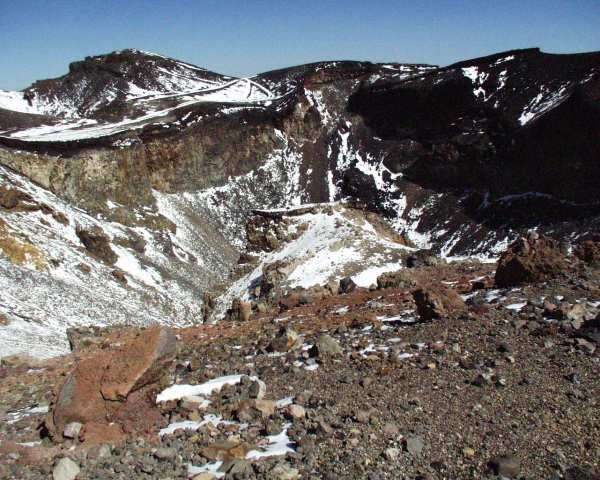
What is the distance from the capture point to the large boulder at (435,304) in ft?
33.2

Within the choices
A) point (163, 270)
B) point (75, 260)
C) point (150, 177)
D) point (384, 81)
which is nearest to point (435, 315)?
point (75, 260)

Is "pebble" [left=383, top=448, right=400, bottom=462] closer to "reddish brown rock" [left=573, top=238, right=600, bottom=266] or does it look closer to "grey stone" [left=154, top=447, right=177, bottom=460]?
"grey stone" [left=154, top=447, right=177, bottom=460]

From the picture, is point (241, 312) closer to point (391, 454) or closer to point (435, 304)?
point (435, 304)

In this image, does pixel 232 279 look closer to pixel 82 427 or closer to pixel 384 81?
pixel 82 427

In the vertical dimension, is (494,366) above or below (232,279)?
above

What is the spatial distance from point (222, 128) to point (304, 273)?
47.2m

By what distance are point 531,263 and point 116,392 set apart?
30.6 ft

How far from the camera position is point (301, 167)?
238ft

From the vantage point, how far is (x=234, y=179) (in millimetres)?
68375

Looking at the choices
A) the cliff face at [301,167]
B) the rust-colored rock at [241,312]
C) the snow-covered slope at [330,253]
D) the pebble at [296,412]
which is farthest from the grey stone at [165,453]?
the cliff face at [301,167]

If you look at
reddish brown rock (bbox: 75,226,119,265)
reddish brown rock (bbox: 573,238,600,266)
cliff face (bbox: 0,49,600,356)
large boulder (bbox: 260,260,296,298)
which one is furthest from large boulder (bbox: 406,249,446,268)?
reddish brown rock (bbox: 75,226,119,265)

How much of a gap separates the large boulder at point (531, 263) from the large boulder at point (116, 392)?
26.1 ft

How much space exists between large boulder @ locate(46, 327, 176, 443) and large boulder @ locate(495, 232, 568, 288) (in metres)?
7.96

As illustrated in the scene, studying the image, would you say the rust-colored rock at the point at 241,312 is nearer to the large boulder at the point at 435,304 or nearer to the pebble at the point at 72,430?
A: the large boulder at the point at 435,304
